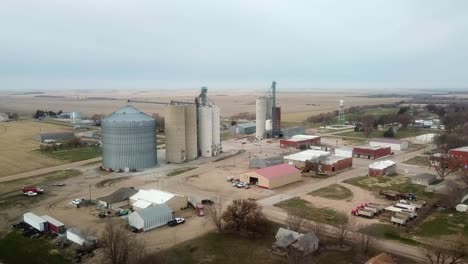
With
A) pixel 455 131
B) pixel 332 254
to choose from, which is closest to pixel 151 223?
pixel 332 254

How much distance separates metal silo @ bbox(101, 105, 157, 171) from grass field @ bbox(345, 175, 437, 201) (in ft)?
88.4

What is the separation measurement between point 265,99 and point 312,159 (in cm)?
3516

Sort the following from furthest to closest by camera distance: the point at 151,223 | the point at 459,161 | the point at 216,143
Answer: the point at 216,143
the point at 459,161
the point at 151,223

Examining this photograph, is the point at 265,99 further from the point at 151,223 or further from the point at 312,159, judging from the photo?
the point at 151,223

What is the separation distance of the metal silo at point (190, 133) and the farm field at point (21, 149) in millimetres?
18947

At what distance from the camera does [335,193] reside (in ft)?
138

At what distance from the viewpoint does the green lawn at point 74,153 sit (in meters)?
62.9

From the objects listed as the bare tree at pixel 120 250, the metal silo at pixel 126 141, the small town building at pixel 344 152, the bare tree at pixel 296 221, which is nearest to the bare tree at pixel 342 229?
the bare tree at pixel 296 221

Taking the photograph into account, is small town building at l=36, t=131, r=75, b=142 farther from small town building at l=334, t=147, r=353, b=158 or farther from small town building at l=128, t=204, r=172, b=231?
small town building at l=128, t=204, r=172, b=231

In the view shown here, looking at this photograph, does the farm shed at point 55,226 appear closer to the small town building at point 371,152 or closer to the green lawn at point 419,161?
the small town building at point 371,152

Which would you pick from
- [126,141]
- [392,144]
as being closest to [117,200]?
[126,141]

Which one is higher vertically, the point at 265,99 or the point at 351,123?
the point at 265,99

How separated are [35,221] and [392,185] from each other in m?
36.3

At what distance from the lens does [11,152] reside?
66250 mm
